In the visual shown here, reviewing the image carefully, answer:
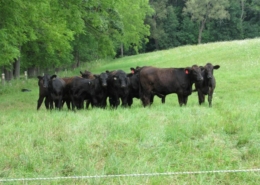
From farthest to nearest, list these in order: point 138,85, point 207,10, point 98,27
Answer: point 207,10 → point 98,27 → point 138,85

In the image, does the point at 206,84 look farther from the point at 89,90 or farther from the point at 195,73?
the point at 89,90

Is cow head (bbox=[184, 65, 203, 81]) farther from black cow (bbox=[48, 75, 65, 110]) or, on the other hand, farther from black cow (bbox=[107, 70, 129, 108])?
black cow (bbox=[48, 75, 65, 110])

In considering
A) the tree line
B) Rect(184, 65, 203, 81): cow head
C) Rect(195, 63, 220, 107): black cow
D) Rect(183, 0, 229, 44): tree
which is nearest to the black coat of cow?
Rect(184, 65, 203, 81): cow head

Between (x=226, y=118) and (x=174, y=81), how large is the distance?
4.35m

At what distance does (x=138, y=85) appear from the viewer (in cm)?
1370

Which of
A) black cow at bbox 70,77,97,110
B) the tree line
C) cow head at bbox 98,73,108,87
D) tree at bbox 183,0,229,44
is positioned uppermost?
tree at bbox 183,0,229,44

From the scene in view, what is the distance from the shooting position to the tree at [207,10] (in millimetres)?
73500

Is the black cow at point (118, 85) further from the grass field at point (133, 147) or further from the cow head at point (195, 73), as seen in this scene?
the grass field at point (133, 147)

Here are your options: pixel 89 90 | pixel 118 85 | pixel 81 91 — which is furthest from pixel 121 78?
pixel 81 91

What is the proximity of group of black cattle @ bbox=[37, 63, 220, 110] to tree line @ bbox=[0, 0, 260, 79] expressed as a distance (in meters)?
3.27

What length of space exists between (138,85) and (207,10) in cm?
6648

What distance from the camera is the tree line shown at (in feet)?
53.2

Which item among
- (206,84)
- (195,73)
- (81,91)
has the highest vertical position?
(195,73)

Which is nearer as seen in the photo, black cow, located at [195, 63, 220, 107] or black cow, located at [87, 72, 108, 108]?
black cow, located at [195, 63, 220, 107]
